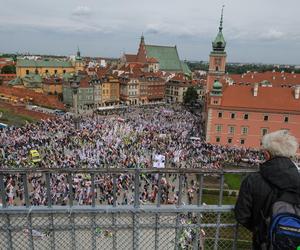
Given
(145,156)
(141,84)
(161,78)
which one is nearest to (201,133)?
(145,156)

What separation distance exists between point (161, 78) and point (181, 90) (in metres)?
5.96

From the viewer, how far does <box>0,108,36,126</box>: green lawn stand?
42.4 meters

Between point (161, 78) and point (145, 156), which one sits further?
point (161, 78)

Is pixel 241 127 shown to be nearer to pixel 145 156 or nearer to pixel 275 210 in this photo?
pixel 145 156

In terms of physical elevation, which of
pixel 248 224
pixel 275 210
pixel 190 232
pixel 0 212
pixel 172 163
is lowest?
pixel 172 163

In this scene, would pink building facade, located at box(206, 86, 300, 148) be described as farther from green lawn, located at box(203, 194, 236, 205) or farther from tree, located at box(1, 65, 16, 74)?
tree, located at box(1, 65, 16, 74)

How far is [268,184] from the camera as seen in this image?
3184 mm

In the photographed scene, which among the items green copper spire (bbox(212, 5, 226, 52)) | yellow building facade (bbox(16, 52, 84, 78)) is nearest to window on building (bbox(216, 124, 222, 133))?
green copper spire (bbox(212, 5, 226, 52))

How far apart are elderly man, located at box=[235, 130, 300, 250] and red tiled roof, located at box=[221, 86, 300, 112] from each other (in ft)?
110

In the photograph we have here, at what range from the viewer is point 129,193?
54.7 feet

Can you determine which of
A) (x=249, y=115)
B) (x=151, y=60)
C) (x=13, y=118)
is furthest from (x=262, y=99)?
(x=151, y=60)

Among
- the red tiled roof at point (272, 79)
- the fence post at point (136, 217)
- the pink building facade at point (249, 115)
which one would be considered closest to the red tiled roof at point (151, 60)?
the red tiled roof at point (272, 79)

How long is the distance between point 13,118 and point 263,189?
46665 millimetres

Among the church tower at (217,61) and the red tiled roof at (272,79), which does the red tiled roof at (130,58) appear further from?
the church tower at (217,61)
